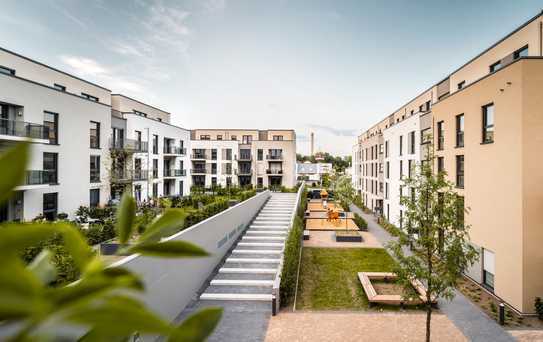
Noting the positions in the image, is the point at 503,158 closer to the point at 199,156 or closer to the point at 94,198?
the point at 94,198

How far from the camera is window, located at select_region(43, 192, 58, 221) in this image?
18.4m

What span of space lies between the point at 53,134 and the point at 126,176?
597cm

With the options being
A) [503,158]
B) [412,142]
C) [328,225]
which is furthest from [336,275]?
[412,142]

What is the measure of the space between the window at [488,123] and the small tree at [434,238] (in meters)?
6.01

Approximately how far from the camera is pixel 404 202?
30.3 ft

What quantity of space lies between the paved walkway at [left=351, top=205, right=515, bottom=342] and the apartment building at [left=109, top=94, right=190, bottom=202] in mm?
18208

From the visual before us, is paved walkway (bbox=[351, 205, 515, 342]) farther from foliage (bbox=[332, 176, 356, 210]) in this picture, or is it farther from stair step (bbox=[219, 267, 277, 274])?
foliage (bbox=[332, 176, 356, 210])

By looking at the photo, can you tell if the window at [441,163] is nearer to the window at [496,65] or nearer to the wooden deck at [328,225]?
the window at [496,65]

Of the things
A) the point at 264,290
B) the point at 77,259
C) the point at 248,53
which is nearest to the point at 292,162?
the point at 248,53

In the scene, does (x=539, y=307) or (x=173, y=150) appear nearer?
(x=539, y=307)

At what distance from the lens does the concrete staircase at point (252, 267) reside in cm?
1112

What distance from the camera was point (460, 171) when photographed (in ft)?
52.5

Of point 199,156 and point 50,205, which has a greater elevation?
point 199,156

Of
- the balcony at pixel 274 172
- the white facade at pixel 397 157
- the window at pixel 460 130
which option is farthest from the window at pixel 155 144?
the window at pixel 460 130
